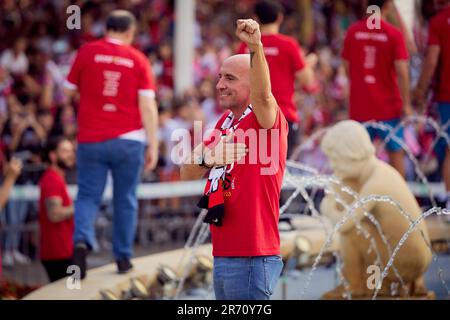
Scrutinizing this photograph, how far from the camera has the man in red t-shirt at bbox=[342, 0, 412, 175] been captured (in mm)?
9719

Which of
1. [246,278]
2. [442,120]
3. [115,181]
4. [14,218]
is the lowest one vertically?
[14,218]

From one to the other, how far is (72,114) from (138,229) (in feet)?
5.52

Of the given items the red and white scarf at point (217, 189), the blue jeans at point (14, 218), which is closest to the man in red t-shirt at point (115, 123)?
the red and white scarf at point (217, 189)

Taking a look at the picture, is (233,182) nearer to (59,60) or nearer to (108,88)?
(108,88)

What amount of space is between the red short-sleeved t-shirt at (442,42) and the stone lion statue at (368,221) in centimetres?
205

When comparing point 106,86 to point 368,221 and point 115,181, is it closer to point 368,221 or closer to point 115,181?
point 115,181

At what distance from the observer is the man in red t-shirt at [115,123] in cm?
861

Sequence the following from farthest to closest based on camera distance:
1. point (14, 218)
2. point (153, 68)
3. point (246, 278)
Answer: point (153, 68), point (14, 218), point (246, 278)

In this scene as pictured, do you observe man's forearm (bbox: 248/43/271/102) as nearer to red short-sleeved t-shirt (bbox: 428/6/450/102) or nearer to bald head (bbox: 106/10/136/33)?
bald head (bbox: 106/10/136/33)

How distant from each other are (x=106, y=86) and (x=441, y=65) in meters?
3.21

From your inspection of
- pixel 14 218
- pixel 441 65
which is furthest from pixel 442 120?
pixel 14 218

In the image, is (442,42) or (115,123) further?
(442,42)

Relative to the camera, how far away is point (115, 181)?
8727mm

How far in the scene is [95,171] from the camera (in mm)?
8594
